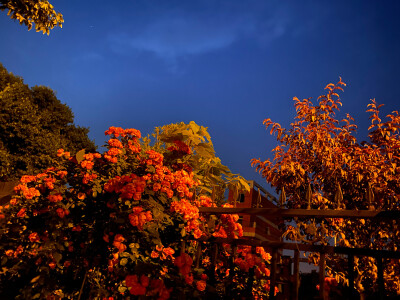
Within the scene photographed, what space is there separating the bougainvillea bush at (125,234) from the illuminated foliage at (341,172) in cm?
218

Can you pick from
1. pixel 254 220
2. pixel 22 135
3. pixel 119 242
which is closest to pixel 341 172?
pixel 119 242

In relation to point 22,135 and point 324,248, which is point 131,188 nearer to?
point 324,248

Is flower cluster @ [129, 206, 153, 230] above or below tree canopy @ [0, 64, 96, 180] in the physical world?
below

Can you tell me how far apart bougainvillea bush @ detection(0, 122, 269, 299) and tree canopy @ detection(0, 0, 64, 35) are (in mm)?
3618

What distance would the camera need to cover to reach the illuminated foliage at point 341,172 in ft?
15.0

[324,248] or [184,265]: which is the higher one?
[324,248]

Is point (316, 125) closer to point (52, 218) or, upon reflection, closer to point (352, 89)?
point (52, 218)

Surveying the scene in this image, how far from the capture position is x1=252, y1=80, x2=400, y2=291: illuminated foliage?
4.57 metres

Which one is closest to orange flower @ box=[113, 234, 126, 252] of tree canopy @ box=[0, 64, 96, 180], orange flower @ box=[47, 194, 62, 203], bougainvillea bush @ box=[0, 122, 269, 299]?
bougainvillea bush @ box=[0, 122, 269, 299]

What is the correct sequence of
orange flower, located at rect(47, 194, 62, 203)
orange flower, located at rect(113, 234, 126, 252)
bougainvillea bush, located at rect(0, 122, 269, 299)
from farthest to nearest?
orange flower, located at rect(47, 194, 62, 203)
orange flower, located at rect(113, 234, 126, 252)
bougainvillea bush, located at rect(0, 122, 269, 299)

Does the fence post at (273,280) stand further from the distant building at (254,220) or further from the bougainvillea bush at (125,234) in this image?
the distant building at (254,220)

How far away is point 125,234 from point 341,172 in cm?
388

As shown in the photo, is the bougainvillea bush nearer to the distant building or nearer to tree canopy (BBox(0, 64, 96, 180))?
tree canopy (BBox(0, 64, 96, 180))

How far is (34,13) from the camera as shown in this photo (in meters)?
5.56
